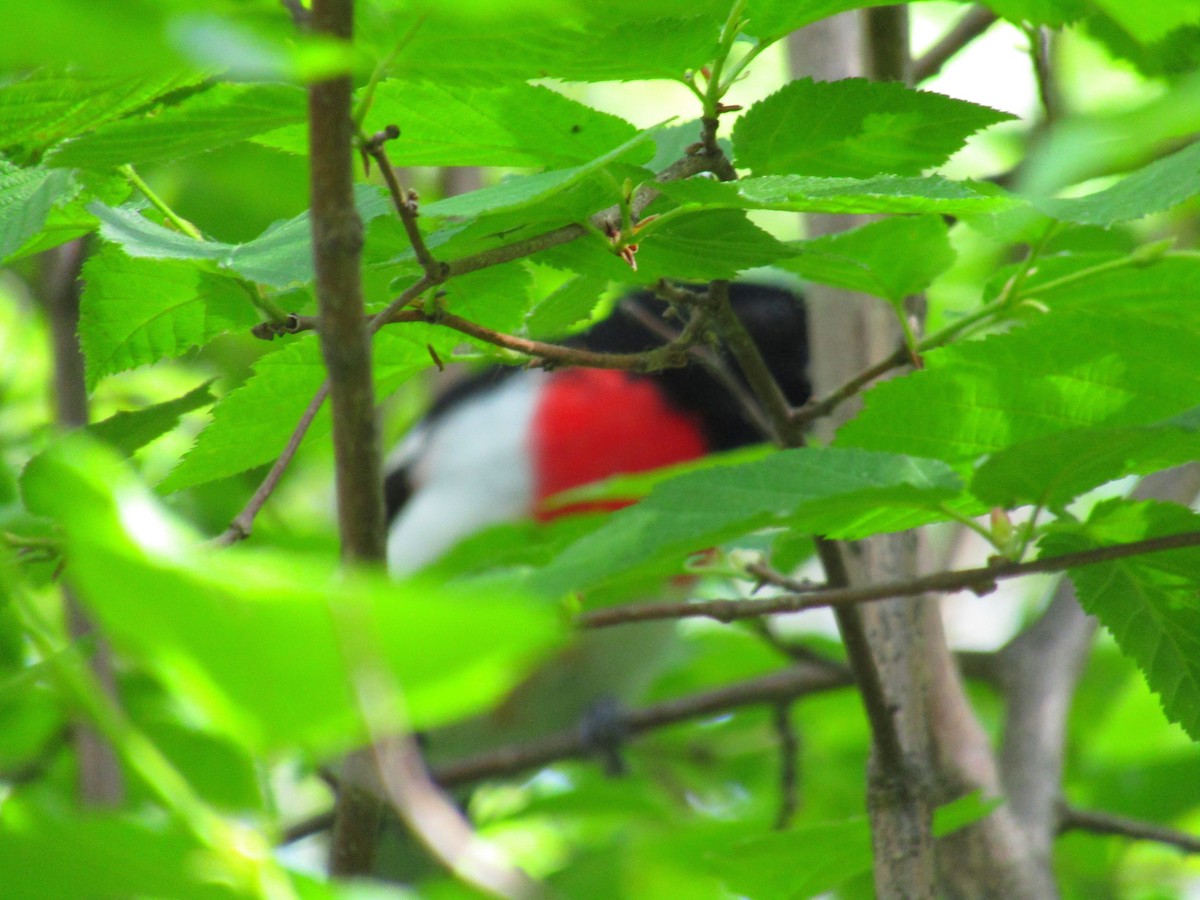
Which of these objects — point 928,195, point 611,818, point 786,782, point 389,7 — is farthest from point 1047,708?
point 389,7

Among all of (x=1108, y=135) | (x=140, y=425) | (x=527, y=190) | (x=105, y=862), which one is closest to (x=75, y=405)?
(x=140, y=425)

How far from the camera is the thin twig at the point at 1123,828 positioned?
2.82 ft

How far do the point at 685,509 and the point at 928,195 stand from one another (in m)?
0.12

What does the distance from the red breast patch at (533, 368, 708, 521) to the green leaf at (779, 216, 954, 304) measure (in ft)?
3.09

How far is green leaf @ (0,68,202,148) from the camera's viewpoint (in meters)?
0.46

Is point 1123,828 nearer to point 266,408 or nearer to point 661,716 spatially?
point 661,716

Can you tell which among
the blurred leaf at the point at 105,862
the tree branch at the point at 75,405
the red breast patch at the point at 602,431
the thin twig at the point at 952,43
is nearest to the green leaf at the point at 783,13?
the blurred leaf at the point at 105,862

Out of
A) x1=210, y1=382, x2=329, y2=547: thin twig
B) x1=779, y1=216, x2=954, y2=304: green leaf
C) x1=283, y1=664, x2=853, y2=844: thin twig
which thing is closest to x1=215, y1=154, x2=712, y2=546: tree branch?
x1=210, y1=382, x2=329, y2=547: thin twig

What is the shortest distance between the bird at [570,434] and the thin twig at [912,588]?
91 centimetres

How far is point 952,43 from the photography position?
914 mm

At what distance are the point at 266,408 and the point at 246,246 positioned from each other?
0.10 metres

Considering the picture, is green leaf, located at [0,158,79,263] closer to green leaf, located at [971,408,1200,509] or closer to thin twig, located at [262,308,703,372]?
thin twig, located at [262,308,703,372]

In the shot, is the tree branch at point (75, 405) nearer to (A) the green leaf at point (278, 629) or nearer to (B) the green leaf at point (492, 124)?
(B) the green leaf at point (492, 124)

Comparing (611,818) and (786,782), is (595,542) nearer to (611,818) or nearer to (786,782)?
(786,782)
